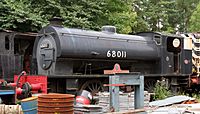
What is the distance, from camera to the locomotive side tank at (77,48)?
11.4 m

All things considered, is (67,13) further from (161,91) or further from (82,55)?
(161,91)

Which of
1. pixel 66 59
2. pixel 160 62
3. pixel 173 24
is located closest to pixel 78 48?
pixel 66 59

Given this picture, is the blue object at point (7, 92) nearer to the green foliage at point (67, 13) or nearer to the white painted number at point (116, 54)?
the white painted number at point (116, 54)

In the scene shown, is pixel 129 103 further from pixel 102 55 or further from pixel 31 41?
A: pixel 31 41

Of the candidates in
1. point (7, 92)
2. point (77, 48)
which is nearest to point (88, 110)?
point (7, 92)

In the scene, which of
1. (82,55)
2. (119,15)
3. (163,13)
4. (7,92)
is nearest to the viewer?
(7,92)

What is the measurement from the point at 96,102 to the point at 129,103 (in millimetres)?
1696

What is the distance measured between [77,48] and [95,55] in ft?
2.57

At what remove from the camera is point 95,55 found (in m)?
12.1

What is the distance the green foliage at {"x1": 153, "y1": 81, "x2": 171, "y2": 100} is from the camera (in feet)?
43.7

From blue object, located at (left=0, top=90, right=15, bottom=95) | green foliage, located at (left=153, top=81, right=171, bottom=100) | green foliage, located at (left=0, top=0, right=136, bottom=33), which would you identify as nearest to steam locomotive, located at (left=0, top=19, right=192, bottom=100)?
green foliage, located at (left=153, top=81, right=171, bottom=100)

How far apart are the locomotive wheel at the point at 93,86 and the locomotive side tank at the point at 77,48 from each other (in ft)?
2.18

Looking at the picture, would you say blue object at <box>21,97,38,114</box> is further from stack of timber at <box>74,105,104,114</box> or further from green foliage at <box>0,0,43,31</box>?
green foliage at <box>0,0,43,31</box>

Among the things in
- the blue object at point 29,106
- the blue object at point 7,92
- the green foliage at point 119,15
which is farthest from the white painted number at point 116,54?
the green foliage at point 119,15
